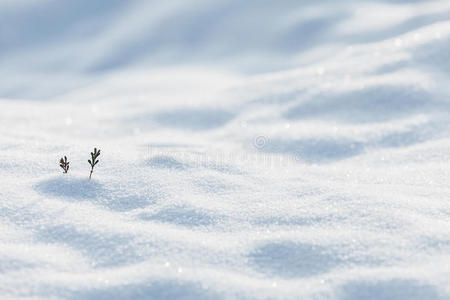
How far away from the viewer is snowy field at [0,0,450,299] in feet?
6.07

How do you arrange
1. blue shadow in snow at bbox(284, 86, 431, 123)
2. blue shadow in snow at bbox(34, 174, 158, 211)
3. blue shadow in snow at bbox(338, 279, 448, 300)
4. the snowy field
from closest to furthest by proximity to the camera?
blue shadow in snow at bbox(338, 279, 448, 300), the snowy field, blue shadow in snow at bbox(34, 174, 158, 211), blue shadow in snow at bbox(284, 86, 431, 123)

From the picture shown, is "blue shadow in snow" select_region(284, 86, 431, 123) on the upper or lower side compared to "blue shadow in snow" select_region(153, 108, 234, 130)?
upper

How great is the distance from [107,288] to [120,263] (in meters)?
0.14

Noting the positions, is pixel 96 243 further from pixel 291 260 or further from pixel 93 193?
pixel 291 260

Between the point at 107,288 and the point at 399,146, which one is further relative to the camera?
the point at 399,146

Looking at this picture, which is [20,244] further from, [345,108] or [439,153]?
[345,108]

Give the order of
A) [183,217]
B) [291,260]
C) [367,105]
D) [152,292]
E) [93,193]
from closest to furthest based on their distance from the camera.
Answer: [152,292] < [291,260] < [183,217] < [93,193] < [367,105]

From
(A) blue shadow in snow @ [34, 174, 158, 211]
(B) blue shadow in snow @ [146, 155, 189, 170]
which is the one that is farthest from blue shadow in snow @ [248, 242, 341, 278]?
(B) blue shadow in snow @ [146, 155, 189, 170]

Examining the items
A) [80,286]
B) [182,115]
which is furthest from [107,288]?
[182,115]

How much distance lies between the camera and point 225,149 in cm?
367

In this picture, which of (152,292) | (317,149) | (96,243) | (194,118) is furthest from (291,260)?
(194,118)

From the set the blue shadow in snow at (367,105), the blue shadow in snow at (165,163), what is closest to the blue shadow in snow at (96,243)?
the blue shadow in snow at (165,163)

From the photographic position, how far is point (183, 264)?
1863 mm

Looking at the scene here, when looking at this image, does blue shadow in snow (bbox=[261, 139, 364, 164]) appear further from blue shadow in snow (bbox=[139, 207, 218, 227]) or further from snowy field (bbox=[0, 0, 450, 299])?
blue shadow in snow (bbox=[139, 207, 218, 227])
